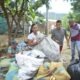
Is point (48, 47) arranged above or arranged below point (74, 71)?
above

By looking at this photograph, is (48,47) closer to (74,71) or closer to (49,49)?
(49,49)

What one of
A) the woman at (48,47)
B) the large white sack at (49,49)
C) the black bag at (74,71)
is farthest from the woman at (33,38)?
the black bag at (74,71)

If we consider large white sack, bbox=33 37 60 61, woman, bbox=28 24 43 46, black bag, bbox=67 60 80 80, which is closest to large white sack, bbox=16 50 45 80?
large white sack, bbox=33 37 60 61

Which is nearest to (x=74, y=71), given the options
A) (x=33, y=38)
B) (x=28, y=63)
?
(x=28, y=63)

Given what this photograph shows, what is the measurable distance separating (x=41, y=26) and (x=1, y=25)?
4660 mm

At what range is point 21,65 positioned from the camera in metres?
5.71

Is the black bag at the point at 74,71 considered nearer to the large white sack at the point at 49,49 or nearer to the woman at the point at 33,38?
the large white sack at the point at 49,49

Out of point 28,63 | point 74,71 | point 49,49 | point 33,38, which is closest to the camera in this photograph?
point 74,71

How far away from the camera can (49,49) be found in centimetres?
611

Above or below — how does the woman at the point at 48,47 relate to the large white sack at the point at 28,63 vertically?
above

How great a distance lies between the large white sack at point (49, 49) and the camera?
19.7 feet

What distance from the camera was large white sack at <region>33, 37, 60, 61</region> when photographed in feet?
19.7

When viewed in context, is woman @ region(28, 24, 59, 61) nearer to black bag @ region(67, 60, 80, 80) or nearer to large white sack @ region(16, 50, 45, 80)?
large white sack @ region(16, 50, 45, 80)

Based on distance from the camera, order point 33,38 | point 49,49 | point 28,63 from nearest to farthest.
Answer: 1. point 28,63
2. point 49,49
3. point 33,38
